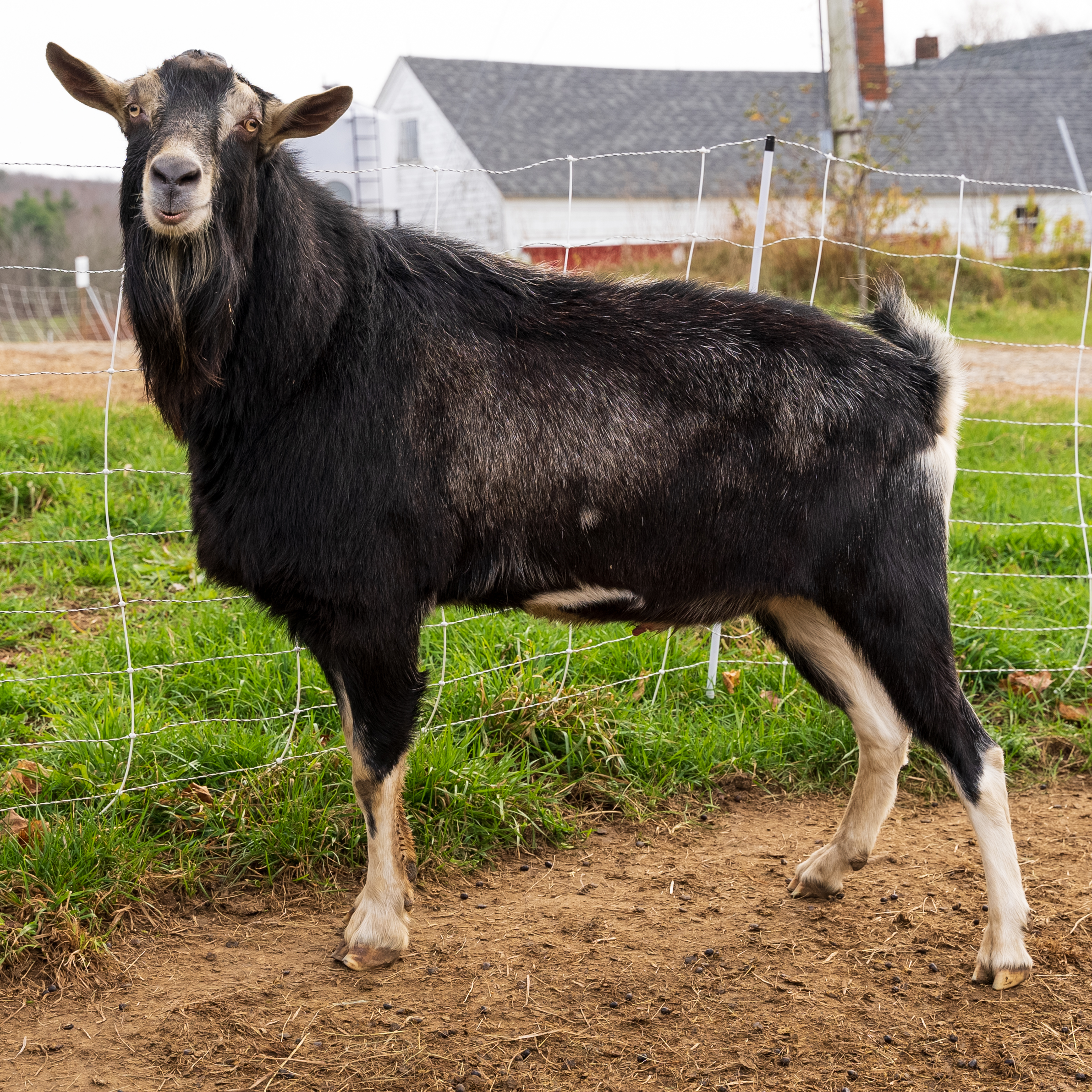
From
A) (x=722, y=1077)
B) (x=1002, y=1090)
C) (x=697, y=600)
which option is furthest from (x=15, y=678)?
(x=1002, y=1090)

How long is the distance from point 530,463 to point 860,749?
1.40 m

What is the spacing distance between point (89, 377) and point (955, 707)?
8078 millimetres

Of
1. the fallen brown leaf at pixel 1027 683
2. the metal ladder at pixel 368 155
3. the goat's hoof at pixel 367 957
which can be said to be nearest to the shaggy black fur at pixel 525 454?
the goat's hoof at pixel 367 957

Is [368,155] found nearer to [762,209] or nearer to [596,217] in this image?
[596,217]

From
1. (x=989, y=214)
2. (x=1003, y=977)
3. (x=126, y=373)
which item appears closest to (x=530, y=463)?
(x=1003, y=977)

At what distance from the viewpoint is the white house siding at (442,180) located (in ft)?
88.3

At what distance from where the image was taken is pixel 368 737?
2.88 metres

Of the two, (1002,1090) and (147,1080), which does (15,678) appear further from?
(1002,1090)

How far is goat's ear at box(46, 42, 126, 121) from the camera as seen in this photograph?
2.52 m

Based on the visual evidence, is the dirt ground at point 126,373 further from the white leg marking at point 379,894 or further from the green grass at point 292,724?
the white leg marking at point 379,894

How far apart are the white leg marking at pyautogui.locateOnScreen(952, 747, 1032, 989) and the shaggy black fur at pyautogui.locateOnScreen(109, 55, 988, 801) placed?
0.05 metres

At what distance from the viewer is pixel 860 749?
10.9 ft

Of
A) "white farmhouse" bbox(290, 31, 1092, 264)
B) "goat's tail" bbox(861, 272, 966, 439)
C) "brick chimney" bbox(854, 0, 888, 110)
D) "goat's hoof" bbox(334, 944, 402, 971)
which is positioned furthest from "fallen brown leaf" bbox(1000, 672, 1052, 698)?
"white farmhouse" bbox(290, 31, 1092, 264)

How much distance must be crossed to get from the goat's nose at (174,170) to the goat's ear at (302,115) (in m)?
0.30
